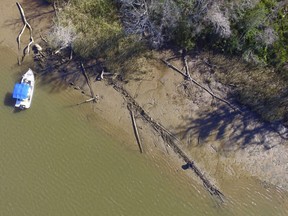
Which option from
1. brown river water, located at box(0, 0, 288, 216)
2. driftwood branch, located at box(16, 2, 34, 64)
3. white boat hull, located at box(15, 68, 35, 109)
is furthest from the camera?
driftwood branch, located at box(16, 2, 34, 64)

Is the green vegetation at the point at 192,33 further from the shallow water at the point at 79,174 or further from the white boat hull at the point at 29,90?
the shallow water at the point at 79,174

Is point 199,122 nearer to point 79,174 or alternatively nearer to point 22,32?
point 79,174

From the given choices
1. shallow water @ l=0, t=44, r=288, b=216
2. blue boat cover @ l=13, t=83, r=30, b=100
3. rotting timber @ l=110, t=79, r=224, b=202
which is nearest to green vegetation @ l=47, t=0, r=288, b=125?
rotting timber @ l=110, t=79, r=224, b=202

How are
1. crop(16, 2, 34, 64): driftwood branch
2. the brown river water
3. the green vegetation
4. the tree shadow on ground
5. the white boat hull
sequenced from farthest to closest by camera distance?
crop(16, 2, 34, 64): driftwood branch, the white boat hull, the brown river water, the tree shadow on ground, the green vegetation

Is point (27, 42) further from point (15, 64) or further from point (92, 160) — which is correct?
point (92, 160)

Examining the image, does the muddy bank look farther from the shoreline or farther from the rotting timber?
the rotting timber

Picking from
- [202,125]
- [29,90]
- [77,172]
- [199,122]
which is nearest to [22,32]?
[29,90]

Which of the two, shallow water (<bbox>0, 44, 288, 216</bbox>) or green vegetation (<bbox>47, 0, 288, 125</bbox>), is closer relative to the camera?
green vegetation (<bbox>47, 0, 288, 125</bbox>)
